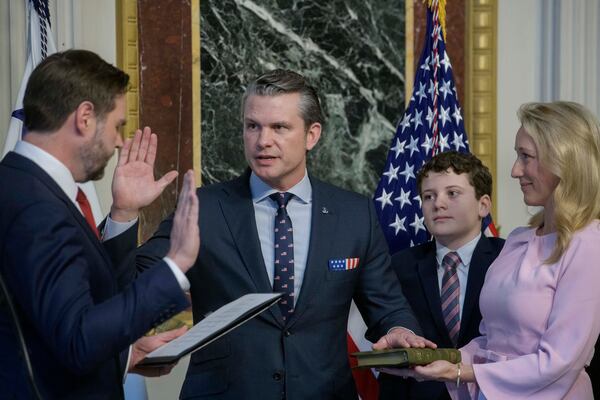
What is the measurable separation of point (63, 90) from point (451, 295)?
6.24ft

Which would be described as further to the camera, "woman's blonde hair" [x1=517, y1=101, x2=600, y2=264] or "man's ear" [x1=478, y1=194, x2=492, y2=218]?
"man's ear" [x1=478, y1=194, x2=492, y2=218]

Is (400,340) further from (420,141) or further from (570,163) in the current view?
(420,141)

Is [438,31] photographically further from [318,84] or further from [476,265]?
[476,265]

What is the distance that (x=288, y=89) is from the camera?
3422 mm

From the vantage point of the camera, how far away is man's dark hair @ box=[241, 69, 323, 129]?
340 centimetres

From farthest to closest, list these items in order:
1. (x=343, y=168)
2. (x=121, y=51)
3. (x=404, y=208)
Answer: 1. (x=343, y=168)
2. (x=121, y=51)
3. (x=404, y=208)

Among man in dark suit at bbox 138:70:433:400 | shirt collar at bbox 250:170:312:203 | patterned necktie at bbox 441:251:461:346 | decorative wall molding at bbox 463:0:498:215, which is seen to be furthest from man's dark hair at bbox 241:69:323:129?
decorative wall molding at bbox 463:0:498:215

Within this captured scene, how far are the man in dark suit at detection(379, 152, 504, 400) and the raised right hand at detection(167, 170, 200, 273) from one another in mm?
1620

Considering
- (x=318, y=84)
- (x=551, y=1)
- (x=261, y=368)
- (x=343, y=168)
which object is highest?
(x=551, y=1)

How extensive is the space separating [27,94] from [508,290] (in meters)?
1.55

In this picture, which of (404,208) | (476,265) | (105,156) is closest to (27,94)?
(105,156)

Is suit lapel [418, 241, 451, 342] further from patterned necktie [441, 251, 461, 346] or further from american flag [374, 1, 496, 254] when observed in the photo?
american flag [374, 1, 496, 254]

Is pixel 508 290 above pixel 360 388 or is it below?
above

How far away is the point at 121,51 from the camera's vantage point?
5.08 metres
